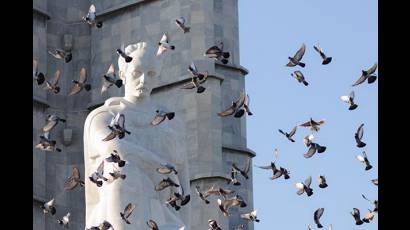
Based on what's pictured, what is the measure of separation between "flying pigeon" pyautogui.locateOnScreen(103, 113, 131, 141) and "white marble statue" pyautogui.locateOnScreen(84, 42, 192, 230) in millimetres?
219

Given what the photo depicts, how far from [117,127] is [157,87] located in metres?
8.48

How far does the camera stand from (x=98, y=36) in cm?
2345

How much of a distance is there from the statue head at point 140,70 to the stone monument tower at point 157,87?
16.4ft

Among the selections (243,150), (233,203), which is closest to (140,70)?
(233,203)

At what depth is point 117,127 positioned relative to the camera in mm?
13711

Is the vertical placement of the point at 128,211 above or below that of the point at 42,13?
below

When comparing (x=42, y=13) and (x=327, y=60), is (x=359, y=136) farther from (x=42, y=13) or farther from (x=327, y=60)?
(x=42, y=13)

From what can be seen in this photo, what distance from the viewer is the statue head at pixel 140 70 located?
16047mm

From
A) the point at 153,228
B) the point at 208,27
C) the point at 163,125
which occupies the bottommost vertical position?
the point at 153,228

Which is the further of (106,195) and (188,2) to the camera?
(188,2)
